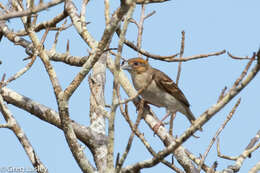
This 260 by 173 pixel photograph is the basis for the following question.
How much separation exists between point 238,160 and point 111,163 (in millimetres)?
1553

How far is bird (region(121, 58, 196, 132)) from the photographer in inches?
300

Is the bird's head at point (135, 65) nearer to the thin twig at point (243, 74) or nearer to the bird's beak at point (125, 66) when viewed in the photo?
the bird's beak at point (125, 66)

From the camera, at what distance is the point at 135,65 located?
778 cm

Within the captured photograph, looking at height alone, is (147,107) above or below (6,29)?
below

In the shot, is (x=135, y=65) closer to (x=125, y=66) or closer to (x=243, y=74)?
(x=125, y=66)

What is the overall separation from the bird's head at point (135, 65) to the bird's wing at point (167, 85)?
0.28m

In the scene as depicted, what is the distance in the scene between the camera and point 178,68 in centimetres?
487

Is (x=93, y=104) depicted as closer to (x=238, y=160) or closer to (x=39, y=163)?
(x=39, y=163)

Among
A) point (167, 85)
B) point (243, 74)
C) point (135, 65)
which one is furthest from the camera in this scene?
point (167, 85)

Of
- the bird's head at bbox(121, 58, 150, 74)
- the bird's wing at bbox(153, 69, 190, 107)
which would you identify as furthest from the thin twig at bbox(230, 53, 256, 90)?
the bird's wing at bbox(153, 69, 190, 107)

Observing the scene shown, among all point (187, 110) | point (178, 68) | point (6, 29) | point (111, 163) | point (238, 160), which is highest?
point (6, 29)

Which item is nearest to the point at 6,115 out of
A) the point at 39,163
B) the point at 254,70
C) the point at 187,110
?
the point at 39,163

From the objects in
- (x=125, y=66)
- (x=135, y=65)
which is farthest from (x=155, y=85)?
(x=125, y=66)

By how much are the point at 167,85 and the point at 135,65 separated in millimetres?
674
